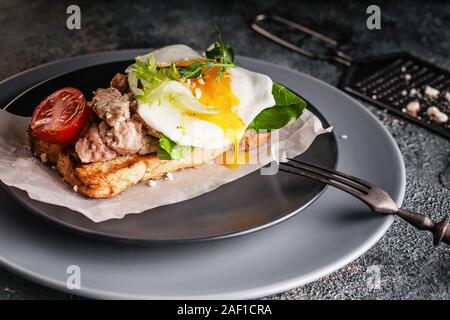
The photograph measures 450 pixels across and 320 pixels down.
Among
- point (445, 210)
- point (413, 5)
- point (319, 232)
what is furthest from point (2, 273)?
point (413, 5)

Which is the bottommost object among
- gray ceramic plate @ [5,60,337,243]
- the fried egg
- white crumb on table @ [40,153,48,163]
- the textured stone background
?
the textured stone background

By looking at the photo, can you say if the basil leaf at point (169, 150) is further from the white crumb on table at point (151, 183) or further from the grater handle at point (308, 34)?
the grater handle at point (308, 34)

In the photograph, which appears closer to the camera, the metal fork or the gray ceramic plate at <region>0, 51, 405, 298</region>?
the gray ceramic plate at <region>0, 51, 405, 298</region>

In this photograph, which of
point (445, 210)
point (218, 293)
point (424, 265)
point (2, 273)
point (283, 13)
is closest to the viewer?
point (218, 293)

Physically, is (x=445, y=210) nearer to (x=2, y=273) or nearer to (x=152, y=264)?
(x=152, y=264)

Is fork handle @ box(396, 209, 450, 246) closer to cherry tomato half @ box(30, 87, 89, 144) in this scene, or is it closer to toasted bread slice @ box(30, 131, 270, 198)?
toasted bread slice @ box(30, 131, 270, 198)

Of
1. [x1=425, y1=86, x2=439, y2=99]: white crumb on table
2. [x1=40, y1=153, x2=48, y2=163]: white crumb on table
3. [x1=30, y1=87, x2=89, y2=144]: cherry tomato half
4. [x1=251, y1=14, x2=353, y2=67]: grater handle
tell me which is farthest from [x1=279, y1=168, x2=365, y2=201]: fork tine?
[x1=251, y1=14, x2=353, y2=67]: grater handle
